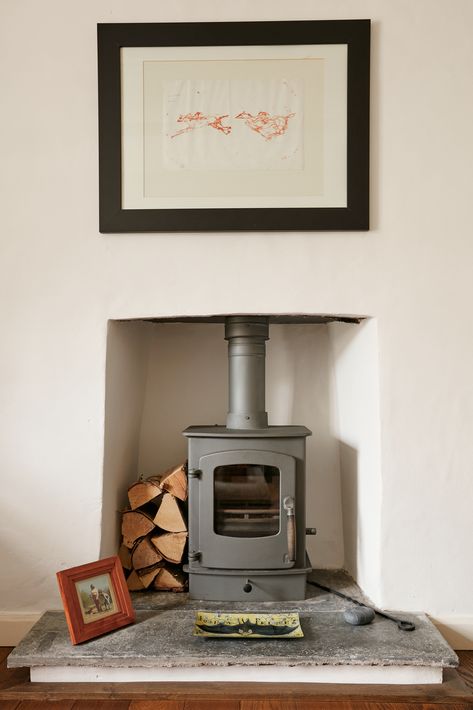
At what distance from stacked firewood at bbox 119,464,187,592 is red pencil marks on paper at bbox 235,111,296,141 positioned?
128 centimetres

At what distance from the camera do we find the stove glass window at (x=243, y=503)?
7.43 feet

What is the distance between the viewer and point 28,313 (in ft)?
7.34

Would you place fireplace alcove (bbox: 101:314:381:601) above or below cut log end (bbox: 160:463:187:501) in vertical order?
above

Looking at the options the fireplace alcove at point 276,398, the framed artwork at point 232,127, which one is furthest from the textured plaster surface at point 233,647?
the framed artwork at point 232,127

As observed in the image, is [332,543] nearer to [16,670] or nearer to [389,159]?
[16,670]

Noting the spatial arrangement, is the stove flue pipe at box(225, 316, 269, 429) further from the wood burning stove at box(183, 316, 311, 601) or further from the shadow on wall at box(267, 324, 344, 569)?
→ the shadow on wall at box(267, 324, 344, 569)

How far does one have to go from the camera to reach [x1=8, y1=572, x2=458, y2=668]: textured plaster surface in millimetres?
1867

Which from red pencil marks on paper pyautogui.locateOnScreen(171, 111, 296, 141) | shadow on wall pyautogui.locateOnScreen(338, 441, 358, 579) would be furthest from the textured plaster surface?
red pencil marks on paper pyautogui.locateOnScreen(171, 111, 296, 141)

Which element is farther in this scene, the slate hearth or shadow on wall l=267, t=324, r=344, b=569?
shadow on wall l=267, t=324, r=344, b=569

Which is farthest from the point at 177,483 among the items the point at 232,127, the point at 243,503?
the point at 232,127

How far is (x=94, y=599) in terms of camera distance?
2.04 m

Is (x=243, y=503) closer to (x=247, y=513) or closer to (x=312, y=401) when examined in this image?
(x=247, y=513)

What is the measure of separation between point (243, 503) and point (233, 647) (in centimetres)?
51

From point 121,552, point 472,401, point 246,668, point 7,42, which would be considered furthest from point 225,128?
point 246,668
